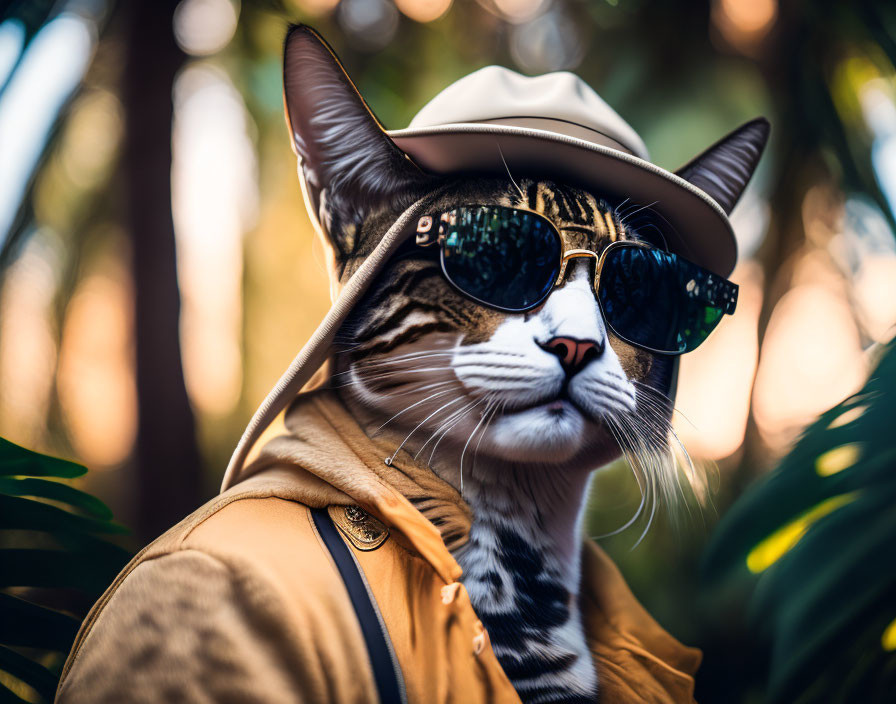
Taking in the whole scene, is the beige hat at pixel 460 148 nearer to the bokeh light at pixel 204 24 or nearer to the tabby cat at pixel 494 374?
the tabby cat at pixel 494 374

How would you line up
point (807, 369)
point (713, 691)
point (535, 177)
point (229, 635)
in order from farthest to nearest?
point (807, 369)
point (713, 691)
point (535, 177)
point (229, 635)

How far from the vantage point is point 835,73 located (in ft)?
A: 4.31

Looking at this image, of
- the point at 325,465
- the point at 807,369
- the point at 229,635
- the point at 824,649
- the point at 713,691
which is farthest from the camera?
the point at 807,369

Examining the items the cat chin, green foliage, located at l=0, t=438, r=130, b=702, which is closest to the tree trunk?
green foliage, located at l=0, t=438, r=130, b=702

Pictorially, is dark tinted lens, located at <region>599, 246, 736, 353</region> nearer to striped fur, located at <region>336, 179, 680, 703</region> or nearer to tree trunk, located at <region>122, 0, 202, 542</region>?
striped fur, located at <region>336, 179, 680, 703</region>

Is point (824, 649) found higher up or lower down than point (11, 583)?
lower down

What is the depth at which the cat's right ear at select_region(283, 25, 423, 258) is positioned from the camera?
0.70 meters

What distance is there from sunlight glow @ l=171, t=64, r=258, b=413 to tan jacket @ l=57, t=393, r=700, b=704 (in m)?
0.56

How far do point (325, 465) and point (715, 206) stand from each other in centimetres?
64

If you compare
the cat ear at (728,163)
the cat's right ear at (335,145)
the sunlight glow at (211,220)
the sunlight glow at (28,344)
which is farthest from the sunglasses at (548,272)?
the sunlight glow at (28,344)

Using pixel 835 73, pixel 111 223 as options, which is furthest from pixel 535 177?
pixel 835 73

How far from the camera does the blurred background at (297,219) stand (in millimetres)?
1079

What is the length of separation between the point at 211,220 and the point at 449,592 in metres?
0.97

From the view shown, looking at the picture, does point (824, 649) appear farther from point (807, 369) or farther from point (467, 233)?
point (467, 233)
